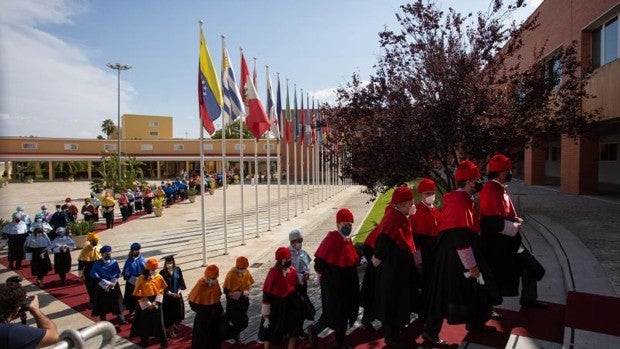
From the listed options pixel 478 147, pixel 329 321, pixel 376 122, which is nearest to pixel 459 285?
pixel 329 321

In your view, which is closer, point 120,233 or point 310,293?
point 310,293

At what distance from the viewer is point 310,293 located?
28.7 ft

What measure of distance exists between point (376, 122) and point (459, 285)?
205 inches

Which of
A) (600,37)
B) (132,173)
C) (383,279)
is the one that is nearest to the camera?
(383,279)

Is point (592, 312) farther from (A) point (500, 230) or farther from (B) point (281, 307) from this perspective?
(B) point (281, 307)

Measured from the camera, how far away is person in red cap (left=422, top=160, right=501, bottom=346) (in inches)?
181

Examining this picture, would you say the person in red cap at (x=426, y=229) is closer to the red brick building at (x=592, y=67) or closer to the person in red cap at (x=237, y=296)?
the person in red cap at (x=237, y=296)

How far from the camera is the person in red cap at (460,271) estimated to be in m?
4.59

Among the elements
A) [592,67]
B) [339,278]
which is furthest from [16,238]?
[592,67]

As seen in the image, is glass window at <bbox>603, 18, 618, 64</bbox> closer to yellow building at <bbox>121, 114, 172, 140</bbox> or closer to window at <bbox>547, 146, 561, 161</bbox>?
window at <bbox>547, 146, 561, 161</bbox>

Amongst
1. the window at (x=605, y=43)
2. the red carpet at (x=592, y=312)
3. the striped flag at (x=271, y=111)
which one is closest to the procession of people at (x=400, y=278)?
the red carpet at (x=592, y=312)

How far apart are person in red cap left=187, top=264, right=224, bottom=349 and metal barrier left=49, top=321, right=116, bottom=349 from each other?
10.8ft

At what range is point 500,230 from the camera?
4.90 m

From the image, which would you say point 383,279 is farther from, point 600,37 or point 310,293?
point 600,37
